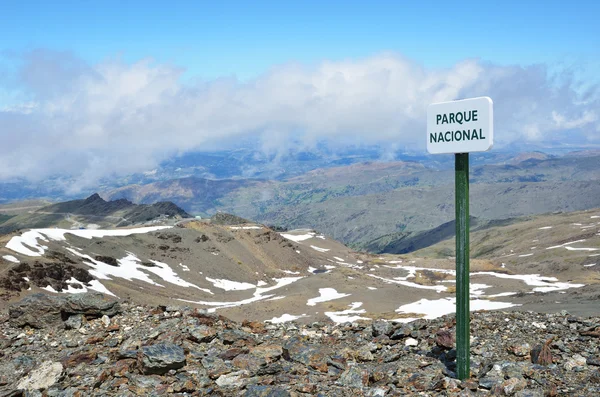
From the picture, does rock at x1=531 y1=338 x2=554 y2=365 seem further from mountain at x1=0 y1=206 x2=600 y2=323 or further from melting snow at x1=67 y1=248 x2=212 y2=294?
melting snow at x1=67 y1=248 x2=212 y2=294

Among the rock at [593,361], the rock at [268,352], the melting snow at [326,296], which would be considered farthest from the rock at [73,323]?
the melting snow at [326,296]

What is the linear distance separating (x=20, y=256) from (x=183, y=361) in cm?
5962

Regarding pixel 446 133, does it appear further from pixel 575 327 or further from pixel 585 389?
pixel 575 327

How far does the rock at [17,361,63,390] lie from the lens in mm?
12055

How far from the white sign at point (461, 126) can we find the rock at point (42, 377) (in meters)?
10.4

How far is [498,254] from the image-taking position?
617 feet

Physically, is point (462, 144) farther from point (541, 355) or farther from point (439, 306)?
point (439, 306)

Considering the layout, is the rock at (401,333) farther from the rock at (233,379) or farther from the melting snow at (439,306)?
the melting snow at (439,306)

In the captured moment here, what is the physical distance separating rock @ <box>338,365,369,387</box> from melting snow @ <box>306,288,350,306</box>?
58000mm

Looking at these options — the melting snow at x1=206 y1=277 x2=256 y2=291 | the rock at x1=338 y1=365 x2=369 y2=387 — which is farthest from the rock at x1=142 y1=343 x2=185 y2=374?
the melting snow at x1=206 y1=277 x2=256 y2=291

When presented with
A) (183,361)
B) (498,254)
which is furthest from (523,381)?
(498,254)

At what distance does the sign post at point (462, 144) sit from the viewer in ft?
34.5

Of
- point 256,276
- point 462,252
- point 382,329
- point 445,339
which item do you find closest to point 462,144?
point 462,252

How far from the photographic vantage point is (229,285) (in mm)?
94375
